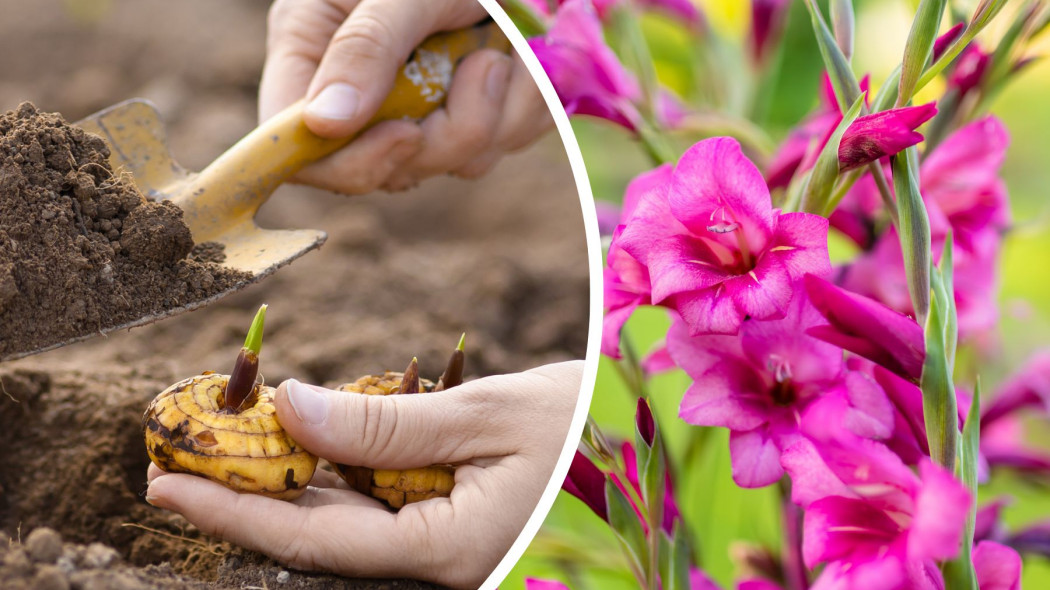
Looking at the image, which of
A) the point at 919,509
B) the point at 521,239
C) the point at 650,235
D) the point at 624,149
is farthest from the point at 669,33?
the point at 919,509

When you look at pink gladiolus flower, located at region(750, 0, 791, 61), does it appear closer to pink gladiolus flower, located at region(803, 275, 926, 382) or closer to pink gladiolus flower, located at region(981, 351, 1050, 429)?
pink gladiolus flower, located at region(981, 351, 1050, 429)

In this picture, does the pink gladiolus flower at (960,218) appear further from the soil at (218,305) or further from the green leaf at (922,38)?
the soil at (218,305)

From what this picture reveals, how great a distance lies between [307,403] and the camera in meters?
0.51

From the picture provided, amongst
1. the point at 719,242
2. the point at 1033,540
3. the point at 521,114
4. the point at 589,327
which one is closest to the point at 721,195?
the point at 719,242

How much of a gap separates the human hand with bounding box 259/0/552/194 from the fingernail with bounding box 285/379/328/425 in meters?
0.27

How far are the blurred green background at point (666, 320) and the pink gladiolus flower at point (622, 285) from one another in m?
0.10

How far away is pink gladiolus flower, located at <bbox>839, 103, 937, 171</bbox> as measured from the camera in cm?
35

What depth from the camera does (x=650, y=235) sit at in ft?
1.39

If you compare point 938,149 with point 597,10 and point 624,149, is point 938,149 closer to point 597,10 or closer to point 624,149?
point 597,10

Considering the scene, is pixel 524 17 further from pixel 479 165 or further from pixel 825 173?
pixel 479 165

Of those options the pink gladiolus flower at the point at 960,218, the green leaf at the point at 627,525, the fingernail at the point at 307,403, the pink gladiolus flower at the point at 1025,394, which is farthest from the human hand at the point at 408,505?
the pink gladiolus flower at the point at 1025,394

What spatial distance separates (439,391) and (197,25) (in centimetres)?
186

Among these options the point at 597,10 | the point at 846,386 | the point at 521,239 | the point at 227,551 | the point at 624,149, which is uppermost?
the point at 597,10

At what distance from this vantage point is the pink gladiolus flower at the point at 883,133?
35cm
